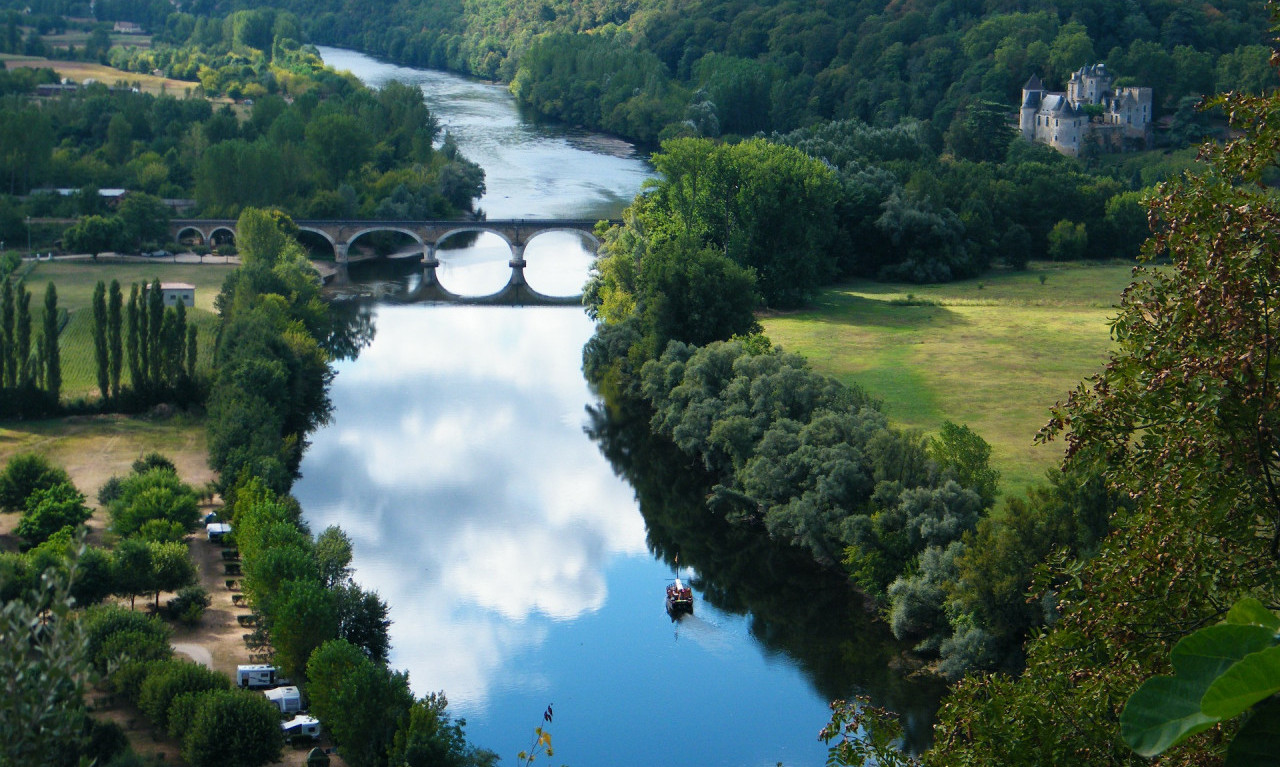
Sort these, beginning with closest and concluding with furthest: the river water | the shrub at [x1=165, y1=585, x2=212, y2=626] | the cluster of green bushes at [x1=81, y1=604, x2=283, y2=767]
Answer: the cluster of green bushes at [x1=81, y1=604, x2=283, y2=767] → the river water → the shrub at [x1=165, y1=585, x2=212, y2=626]

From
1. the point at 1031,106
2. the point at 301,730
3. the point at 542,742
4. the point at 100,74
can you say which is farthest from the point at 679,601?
the point at 100,74

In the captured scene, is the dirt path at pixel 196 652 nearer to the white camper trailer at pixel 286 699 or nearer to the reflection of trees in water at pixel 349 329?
the white camper trailer at pixel 286 699

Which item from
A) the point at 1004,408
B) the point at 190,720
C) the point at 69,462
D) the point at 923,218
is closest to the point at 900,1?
the point at 923,218

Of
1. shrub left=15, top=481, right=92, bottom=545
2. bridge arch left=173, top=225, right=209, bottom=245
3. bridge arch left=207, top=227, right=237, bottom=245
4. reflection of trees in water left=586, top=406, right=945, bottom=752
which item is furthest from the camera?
A: bridge arch left=173, top=225, right=209, bottom=245

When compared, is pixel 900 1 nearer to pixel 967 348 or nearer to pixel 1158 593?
pixel 967 348

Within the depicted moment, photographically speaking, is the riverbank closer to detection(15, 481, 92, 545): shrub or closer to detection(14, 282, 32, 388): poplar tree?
detection(15, 481, 92, 545): shrub

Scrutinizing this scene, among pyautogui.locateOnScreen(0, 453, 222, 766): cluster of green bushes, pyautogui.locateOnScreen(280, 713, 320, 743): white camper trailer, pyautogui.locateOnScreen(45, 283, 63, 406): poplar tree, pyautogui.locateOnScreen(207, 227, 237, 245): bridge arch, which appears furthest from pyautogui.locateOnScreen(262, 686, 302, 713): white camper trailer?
pyautogui.locateOnScreen(207, 227, 237, 245): bridge arch

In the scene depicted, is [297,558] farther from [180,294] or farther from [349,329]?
[180,294]
